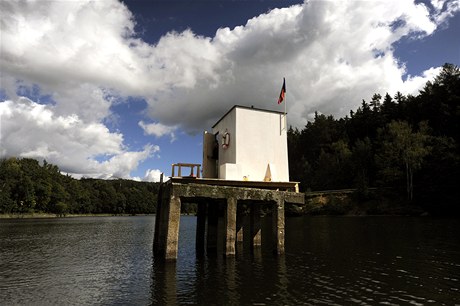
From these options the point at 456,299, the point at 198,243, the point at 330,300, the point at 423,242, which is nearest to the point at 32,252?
the point at 198,243

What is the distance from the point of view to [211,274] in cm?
1958

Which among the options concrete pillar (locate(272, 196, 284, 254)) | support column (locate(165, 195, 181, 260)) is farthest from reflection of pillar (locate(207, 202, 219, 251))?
support column (locate(165, 195, 181, 260))

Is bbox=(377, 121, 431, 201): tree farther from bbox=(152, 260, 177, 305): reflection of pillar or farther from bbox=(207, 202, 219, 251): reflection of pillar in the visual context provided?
bbox=(152, 260, 177, 305): reflection of pillar

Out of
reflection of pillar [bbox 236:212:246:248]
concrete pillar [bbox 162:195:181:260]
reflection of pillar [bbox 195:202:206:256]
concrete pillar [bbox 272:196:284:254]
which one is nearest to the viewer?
concrete pillar [bbox 162:195:181:260]

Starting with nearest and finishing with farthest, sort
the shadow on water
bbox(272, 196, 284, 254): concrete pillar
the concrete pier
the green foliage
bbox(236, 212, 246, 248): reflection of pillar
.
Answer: the shadow on water, the concrete pier, bbox(272, 196, 284, 254): concrete pillar, bbox(236, 212, 246, 248): reflection of pillar, the green foliage

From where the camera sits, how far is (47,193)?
124 meters

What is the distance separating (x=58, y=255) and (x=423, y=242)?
33.7m

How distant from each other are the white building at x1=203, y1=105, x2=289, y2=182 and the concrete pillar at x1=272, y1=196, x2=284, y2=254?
228cm

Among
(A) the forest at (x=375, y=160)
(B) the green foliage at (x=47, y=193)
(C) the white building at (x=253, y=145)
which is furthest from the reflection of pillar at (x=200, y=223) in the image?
(B) the green foliage at (x=47, y=193)

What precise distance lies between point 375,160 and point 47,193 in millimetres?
114720

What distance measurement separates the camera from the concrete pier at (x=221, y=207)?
67.5ft

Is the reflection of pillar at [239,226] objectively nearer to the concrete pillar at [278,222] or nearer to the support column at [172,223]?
the concrete pillar at [278,222]

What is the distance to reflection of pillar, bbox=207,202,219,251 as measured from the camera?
28953 mm

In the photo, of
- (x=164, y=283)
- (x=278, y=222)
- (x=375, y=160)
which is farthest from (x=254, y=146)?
(x=375, y=160)
